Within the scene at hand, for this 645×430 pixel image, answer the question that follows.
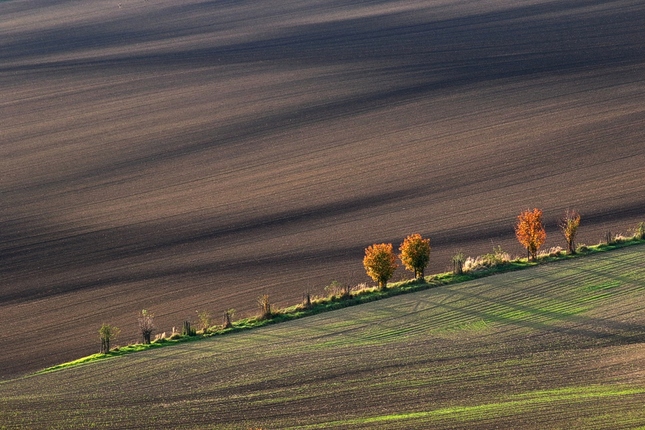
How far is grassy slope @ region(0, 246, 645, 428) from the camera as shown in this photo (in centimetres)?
3095

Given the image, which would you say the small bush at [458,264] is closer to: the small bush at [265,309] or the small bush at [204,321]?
the small bush at [265,309]

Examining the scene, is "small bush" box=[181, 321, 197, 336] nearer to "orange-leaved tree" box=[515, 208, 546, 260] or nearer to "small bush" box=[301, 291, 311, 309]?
"small bush" box=[301, 291, 311, 309]

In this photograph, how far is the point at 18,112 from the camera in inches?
3600

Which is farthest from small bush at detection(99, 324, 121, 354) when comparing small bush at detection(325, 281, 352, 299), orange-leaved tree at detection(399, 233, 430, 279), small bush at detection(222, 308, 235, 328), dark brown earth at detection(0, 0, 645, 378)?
orange-leaved tree at detection(399, 233, 430, 279)

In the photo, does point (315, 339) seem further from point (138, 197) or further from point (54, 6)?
point (54, 6)

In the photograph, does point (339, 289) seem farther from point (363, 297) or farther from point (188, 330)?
point (188, 330)

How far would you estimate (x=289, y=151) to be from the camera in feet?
234

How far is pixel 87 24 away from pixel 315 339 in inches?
4049

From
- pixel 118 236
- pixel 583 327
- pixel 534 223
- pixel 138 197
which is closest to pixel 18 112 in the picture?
pixel 138 197

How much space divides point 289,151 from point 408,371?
3846cm

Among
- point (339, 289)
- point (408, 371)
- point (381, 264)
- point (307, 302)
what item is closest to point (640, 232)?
point (381, 264)

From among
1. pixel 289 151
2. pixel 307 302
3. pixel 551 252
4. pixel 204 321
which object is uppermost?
pixel 289 151

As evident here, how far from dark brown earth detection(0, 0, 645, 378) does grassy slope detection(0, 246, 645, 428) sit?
5865 mm

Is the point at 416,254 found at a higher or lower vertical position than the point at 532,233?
lower
